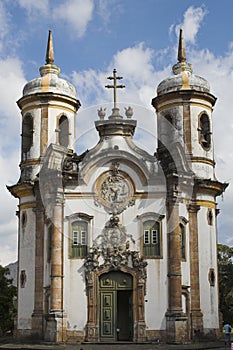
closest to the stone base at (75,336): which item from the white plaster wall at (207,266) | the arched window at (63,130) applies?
the white plaster wall at (207,266)

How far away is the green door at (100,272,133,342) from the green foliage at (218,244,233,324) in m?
11.4

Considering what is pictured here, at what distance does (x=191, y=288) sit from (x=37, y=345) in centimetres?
768

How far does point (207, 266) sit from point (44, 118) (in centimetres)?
1136

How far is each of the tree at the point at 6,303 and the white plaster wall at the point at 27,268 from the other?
14.2 ft

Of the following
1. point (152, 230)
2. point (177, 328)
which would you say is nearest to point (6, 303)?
point (152, 230)

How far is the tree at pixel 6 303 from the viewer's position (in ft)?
114

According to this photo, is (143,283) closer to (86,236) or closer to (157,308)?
(157,308)

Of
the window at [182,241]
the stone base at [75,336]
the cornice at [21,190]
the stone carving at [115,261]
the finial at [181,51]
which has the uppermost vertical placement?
the finial at [181,51]

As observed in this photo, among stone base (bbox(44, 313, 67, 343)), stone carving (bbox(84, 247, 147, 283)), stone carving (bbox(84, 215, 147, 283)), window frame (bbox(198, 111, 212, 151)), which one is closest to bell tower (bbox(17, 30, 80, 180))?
stone carving (bbox(84, 215, 147, 283))

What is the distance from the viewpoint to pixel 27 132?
109ft

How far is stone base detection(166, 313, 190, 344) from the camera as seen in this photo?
26984 millimetres

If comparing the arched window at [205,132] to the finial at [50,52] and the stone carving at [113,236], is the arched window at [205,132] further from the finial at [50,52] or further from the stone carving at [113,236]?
the finial at [50,52]

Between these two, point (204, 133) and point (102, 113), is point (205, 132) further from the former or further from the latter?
point (102, 113)

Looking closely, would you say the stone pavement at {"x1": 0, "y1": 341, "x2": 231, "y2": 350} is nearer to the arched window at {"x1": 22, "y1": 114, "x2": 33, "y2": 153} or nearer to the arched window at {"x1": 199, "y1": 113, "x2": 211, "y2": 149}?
the arched window at {"x1": 199, "y1": 113, "x2": 211, "y2": 149}
